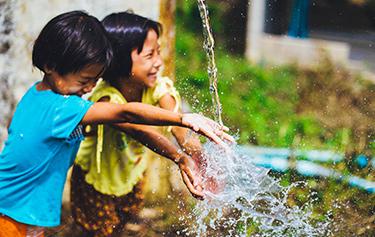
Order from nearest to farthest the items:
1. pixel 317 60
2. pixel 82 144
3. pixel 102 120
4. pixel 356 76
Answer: pixel 102 120 → pixel 82 144 → pixel 356 76 → pixel 317 60

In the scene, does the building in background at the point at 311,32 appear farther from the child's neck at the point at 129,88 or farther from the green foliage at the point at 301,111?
the child's neck at the point at 129,88

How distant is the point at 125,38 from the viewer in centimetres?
297

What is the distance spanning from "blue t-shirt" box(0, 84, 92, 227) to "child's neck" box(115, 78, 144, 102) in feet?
1.67

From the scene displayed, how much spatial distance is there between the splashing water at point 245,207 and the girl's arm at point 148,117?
1.47 feet

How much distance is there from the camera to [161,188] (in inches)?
149

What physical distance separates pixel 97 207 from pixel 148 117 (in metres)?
0.94

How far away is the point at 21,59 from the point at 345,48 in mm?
3572

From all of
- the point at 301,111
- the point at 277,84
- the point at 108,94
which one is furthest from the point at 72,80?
the point at 277,84

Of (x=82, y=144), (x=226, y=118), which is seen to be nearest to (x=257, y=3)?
(x=226, y=118)

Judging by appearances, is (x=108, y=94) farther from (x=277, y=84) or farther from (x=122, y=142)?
(x=277, y=84)

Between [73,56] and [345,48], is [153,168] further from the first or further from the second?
[345,48]

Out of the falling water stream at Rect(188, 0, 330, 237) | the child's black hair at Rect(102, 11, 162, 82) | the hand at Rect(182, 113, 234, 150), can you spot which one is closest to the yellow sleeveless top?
the child's black hair at Rect(102, 11, 162, 82)

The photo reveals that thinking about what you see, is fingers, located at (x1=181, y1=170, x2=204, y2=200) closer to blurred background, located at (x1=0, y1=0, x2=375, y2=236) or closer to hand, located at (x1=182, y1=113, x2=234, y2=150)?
hand, located at (x1=182, y1=113, x2=234, y2=150)

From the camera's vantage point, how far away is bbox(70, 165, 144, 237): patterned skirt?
3.20 meters
